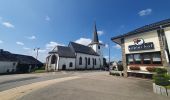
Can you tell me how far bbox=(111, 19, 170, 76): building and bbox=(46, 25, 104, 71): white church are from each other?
25722 mm

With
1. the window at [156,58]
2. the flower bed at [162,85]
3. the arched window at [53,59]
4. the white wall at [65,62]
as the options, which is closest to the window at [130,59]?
the window at [156,58]

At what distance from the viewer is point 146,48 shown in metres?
13.4

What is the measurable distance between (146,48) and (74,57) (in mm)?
30408

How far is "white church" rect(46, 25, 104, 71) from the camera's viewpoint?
37.4 meters

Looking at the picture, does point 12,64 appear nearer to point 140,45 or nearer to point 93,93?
point 93,93

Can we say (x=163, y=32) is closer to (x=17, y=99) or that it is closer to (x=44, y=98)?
(x=44, y=98)

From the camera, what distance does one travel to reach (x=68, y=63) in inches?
1542

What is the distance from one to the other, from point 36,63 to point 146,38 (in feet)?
136

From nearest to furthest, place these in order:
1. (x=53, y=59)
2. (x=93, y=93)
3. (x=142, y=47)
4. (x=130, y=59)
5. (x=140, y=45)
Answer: (x=93, y=93), (x=142, y=47), (x=140, y=45), (x=130, y=59), (x=53, y=59)

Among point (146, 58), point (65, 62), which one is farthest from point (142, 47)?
point (65, 62)

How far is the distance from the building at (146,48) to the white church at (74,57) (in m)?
25.7

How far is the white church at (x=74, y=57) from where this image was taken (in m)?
37.4

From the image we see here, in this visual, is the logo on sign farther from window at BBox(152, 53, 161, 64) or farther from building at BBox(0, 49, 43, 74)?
building at BBox(0, 49, 43, 74)

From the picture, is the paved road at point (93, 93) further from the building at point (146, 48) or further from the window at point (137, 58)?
the window at point (137, 58)
